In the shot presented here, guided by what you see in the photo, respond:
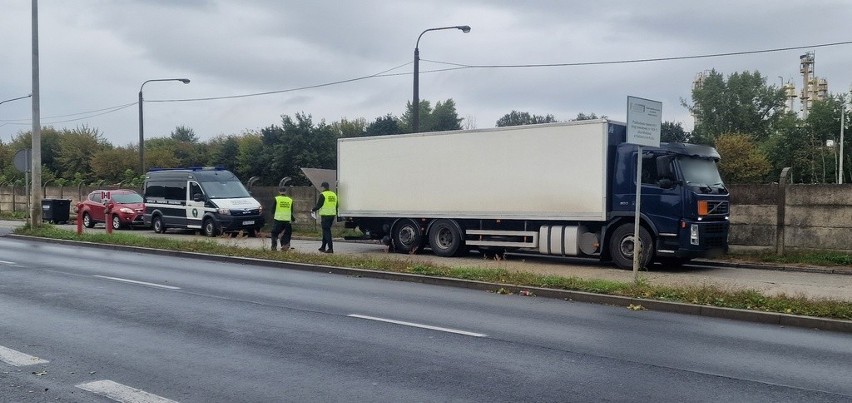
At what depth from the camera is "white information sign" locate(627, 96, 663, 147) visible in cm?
1223

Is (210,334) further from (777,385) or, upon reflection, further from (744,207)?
(744,207)

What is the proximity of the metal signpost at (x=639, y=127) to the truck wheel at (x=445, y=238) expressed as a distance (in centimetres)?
661

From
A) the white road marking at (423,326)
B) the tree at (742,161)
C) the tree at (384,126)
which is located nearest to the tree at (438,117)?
the tree at (384,126)

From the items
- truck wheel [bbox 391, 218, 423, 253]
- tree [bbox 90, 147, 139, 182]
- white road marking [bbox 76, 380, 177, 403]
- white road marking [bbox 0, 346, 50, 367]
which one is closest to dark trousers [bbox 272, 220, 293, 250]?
truck wheel [bbox 391, 218, 423, 253]

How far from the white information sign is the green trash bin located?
30.2 m

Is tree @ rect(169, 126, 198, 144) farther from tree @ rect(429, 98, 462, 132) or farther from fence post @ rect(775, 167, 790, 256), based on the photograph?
fence post @ rect(775, 167, 790, 256)

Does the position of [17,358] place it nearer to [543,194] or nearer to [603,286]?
[603,286]

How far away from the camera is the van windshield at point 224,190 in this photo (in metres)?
27.3

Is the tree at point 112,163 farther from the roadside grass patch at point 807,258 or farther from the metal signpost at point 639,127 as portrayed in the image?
the metal signpost at point 639,127

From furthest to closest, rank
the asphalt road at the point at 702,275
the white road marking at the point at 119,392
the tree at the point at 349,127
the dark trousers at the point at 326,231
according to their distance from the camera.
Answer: the tree at the point at 349,127
the dark trousers at the point at 326,231
the asphalt road at the point at 702,275
the white road marking at the point at 119,392

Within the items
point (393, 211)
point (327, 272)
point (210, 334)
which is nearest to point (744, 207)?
point (393, 211)

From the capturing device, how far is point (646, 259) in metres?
16.1

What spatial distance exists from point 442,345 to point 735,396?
2960 millimetres

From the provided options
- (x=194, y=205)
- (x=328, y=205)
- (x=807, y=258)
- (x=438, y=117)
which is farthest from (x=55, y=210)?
(x=438, y=117)
